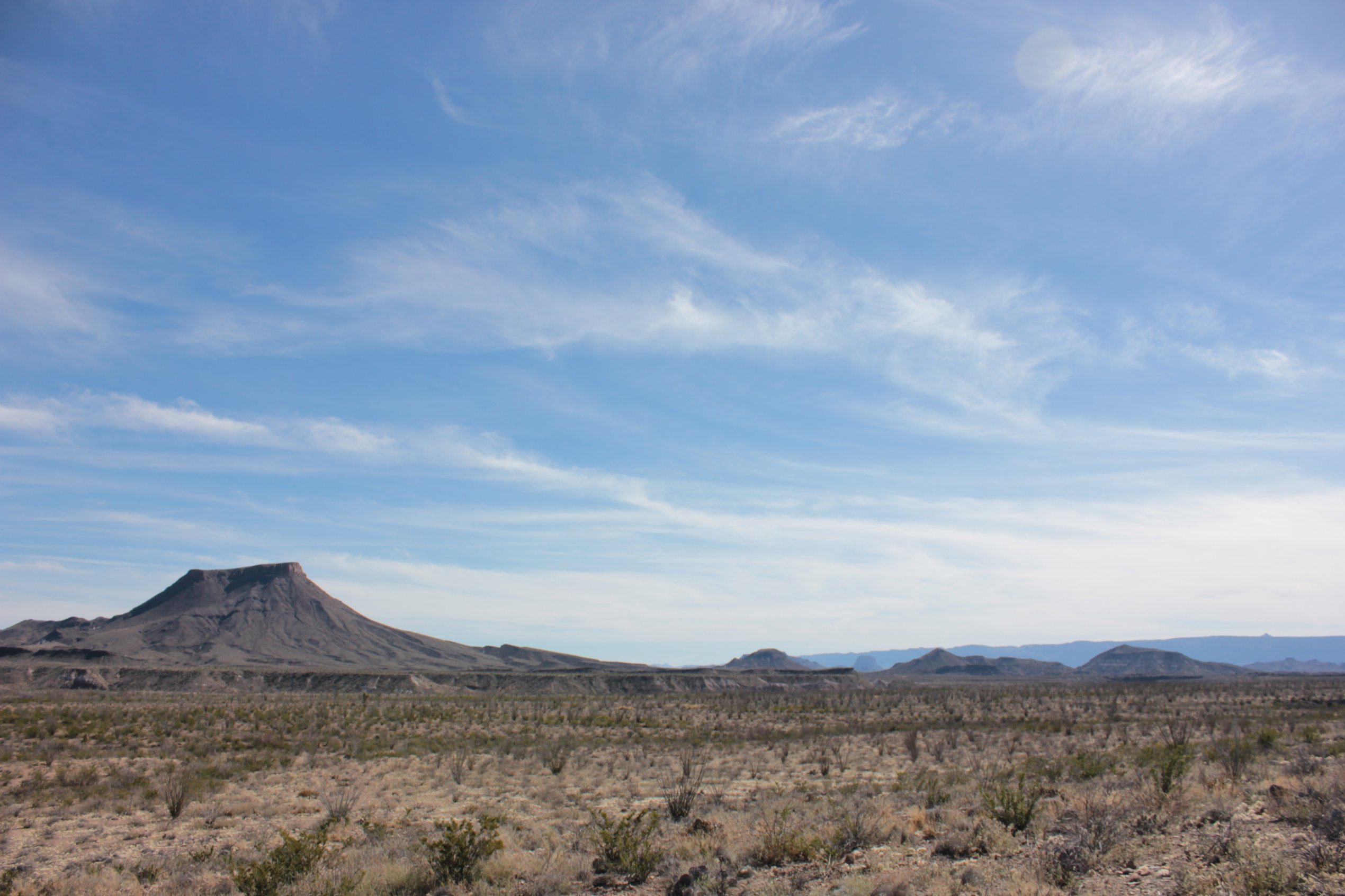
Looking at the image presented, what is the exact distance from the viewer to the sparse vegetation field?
31.5 ft

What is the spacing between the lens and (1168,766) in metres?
13.7

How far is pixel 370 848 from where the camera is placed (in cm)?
1250

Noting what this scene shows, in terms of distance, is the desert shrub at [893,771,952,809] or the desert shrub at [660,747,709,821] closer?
the desert shrub at [893,771,952,809]

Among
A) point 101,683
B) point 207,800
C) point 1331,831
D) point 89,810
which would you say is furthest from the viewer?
point 101,683

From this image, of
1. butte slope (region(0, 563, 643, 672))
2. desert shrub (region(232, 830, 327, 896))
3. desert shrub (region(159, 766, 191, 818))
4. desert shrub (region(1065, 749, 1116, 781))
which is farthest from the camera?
butte slope (region(0, 563, 643, 672))

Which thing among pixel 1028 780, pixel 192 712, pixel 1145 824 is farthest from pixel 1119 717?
pixel 192 712

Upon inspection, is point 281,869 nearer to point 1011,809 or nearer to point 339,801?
point 339,801

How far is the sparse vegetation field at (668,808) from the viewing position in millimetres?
9594

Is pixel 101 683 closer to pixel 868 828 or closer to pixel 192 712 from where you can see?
pixel 192 712

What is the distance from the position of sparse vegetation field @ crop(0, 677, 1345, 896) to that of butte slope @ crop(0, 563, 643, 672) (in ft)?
374

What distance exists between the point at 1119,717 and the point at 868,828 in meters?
36.4

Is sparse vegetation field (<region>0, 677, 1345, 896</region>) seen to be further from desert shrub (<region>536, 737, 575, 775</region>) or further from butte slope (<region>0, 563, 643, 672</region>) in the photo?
butte slope (<region>0, 563, 643, 672</region>)

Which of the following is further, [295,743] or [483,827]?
[295,743]

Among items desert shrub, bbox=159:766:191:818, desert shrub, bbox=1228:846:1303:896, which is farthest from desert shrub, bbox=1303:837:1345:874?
desert shrub, bbox=159:766:191:818
